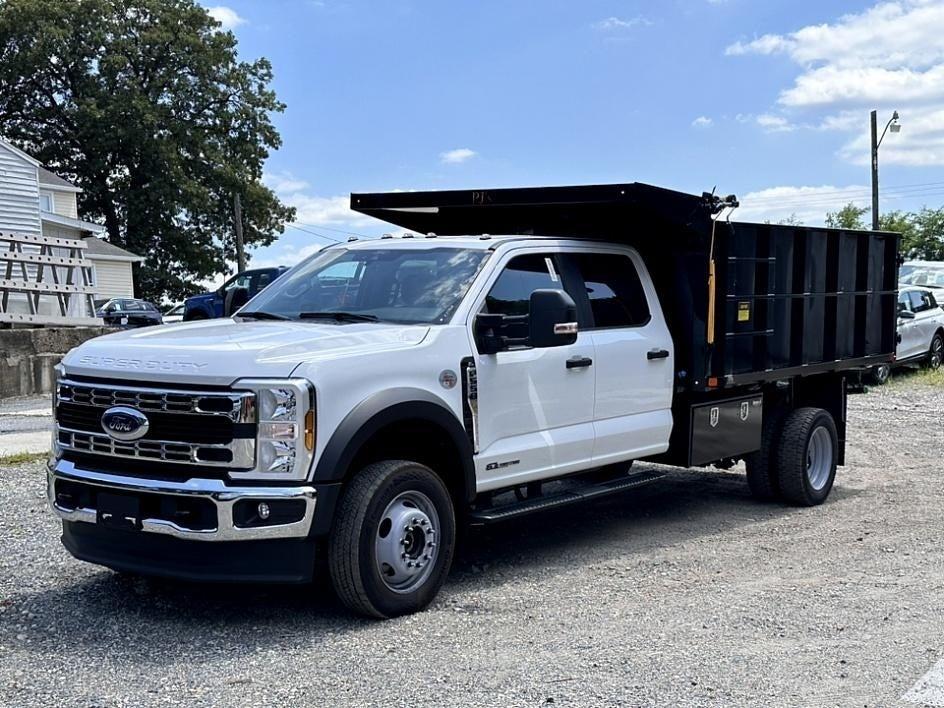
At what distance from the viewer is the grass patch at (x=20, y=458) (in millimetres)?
10094

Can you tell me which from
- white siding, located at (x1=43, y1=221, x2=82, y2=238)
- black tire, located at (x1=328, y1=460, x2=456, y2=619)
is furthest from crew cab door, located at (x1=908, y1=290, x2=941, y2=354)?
white siding, located at (x1=43, y1=221, x2=82, y2=238)

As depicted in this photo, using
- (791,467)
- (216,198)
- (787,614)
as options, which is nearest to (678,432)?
(791,467)

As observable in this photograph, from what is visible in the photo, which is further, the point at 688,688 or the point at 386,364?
the point at 386,364

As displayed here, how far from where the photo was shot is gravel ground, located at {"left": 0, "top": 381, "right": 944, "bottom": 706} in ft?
15.3

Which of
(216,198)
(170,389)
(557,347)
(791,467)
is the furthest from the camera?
(216,198)

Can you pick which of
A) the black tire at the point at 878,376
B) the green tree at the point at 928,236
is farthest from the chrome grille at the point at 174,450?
the green tree at the point at 928,236

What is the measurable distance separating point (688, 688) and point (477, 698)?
2.95ft

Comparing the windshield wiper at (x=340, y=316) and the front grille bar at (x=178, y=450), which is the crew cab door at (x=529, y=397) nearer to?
the windshield wiper at (x=340, y=316)

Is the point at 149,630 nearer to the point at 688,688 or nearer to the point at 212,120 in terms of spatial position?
the point at 688,688

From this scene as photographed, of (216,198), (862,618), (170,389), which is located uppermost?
(216,198)

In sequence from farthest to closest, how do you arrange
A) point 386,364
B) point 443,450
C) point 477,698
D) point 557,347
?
1. point 557,347
2. point 443,450
3. point 386,364
4. point 477,698

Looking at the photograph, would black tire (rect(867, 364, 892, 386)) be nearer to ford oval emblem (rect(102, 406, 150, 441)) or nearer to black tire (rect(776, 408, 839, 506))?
black tire (rect(776, 408, 839, 506))

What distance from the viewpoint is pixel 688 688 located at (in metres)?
4.66

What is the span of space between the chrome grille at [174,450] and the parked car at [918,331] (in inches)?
630
